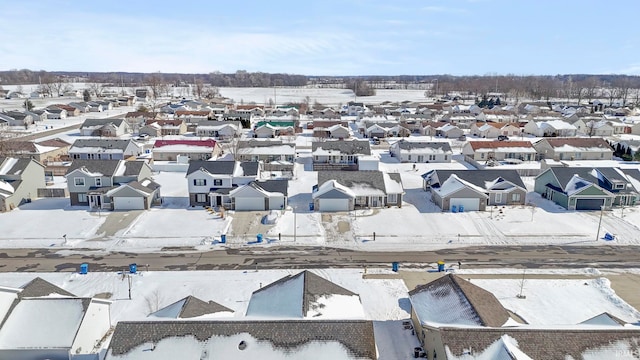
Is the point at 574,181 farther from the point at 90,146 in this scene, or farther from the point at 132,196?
the point at 90,146

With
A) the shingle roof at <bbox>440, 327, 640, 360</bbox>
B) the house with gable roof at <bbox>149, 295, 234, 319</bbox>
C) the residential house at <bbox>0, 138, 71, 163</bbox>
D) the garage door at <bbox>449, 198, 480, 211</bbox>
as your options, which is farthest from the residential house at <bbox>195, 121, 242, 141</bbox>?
the shingle roof at <bbox>440, 327, 640, 360</bbox>

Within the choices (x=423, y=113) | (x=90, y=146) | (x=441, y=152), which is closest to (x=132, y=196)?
(x=90, y=146)

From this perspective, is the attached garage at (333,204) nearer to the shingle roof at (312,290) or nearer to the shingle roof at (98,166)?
the shingle roof at (312,290)

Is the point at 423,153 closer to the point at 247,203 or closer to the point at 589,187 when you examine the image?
the point at 589,187

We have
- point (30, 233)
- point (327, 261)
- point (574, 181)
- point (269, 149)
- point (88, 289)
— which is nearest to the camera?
point (88, 289)

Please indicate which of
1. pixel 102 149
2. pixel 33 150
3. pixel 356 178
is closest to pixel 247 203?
pixel 356 178

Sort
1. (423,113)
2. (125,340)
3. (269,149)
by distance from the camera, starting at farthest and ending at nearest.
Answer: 1. (423,113)
2. (269,149)
3. (125,340)

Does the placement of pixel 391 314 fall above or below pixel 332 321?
below

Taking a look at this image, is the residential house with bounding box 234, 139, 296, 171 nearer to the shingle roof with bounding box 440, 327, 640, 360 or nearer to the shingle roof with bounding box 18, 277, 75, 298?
the shingle roof with bounding box 18, 277, 75, 298
